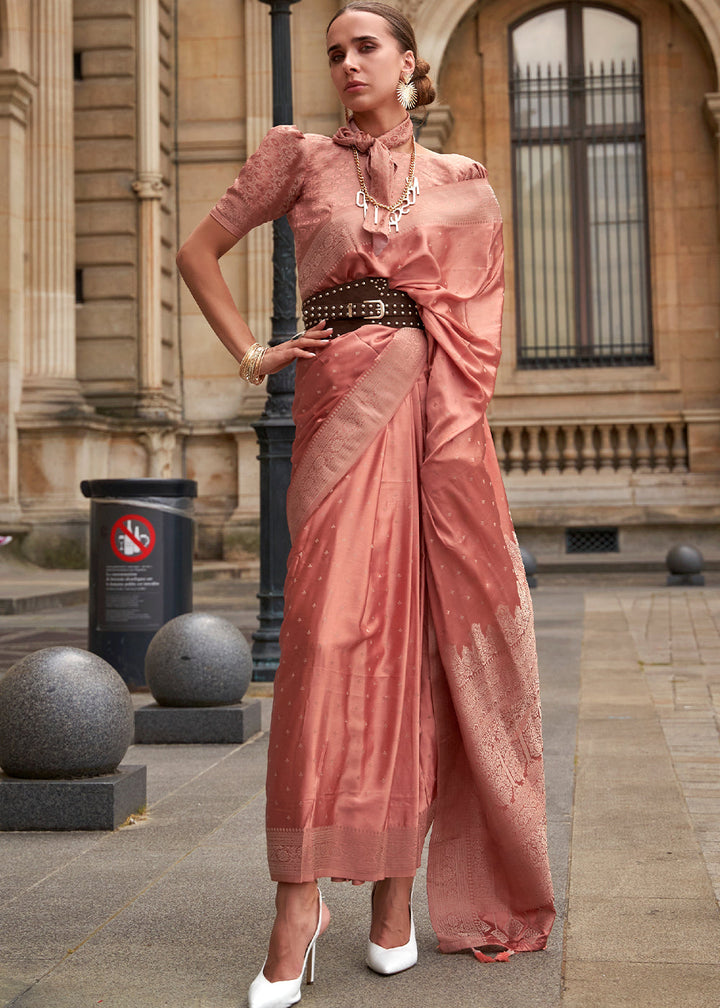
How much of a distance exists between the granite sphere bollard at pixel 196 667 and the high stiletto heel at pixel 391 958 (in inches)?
128

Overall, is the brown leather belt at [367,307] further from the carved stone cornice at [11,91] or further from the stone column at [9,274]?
the carved stone cornice at [11,91]

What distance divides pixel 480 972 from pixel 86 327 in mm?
16586

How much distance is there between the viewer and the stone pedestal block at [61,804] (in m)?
4.46

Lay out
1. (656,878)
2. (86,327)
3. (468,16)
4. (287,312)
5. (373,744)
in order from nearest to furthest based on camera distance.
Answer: (373,744), (656,878), (287,312), (86,327), (468,16)

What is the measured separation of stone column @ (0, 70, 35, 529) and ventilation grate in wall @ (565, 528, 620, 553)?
796 cm

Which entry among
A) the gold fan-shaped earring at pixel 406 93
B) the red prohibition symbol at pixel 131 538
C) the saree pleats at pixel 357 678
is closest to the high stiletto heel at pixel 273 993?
the saree pleats at pixel 357 678

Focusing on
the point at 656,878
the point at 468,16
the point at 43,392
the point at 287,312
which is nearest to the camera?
the point at 656,878

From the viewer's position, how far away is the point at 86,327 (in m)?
18.7

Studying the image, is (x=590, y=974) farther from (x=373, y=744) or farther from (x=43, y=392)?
(x=43, y=392)

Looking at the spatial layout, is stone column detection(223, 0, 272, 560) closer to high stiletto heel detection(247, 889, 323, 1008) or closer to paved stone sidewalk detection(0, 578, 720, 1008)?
paved stone sidewalk detection(0, 578, 720, 1008)

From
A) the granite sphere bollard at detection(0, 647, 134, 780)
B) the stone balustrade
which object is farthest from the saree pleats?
the stone balustrade

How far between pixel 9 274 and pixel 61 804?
13.0m

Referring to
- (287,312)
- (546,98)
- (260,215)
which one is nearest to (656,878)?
(260,215)

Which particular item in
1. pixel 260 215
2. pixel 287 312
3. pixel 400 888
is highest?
pixel 287 312
